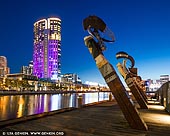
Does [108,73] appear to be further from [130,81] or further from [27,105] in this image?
[27,105]

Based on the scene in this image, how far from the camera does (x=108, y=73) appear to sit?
747cm

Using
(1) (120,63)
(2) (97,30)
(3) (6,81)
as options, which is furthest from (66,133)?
(3) (6,81)

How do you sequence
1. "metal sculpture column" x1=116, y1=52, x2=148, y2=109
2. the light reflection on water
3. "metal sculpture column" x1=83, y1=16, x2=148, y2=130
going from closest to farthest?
"metal sculpture column" x1=83, y1=16, x2=148, y2=130
"metal sculpture column" x1=116, y1=52, x2=148, y2=109
the light reflection on water

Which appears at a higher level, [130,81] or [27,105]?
[130,81]

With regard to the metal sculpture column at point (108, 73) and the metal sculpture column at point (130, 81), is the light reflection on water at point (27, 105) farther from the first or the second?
the metal sculpture column at point (108, 73)

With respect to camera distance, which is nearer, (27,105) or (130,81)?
(130,81)

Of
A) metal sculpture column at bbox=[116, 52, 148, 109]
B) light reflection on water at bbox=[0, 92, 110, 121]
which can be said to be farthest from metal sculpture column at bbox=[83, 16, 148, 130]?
light reflection on water at bbox=[0, 92, 110, 121]

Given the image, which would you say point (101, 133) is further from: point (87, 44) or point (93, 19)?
point (93, 19)

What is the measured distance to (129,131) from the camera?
641cm

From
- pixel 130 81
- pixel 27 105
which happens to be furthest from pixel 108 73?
pixel 27 105

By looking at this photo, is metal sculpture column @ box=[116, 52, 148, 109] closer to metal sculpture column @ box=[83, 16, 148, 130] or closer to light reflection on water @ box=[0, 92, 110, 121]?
light reflection on water @ box=[0, 92, 110, 121]

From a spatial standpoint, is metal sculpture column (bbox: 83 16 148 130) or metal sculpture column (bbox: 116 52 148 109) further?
metal sculpture column (bbox: 116 52 148 109)

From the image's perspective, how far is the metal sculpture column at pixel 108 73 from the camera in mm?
6946

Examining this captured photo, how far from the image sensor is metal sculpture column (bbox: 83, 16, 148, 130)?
22.8 ft
